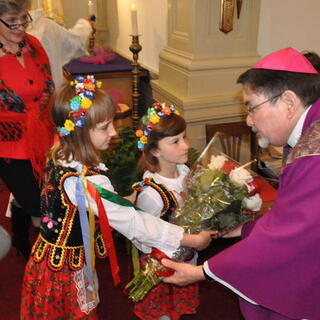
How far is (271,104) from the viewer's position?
1314 mm

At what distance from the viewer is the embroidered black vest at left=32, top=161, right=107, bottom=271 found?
1619 mm

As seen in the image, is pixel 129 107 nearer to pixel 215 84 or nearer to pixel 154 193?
pixel 215 84

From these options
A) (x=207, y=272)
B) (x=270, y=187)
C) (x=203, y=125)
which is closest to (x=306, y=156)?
(x=207, y=272)

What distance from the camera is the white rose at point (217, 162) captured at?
1646mm

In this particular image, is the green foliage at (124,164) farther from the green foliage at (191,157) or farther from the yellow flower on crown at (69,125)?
the yellow flower on crown at (69,125)

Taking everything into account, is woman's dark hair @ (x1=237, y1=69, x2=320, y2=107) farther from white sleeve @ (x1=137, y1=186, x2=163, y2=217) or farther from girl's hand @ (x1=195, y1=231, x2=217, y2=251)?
white sleeve @ (x1=137, y1=186, x2=163, y2=217)

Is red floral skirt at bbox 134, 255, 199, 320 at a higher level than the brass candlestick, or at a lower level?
lower

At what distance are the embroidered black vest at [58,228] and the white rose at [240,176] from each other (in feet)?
1.94

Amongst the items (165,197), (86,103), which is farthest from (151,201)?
(86,103)

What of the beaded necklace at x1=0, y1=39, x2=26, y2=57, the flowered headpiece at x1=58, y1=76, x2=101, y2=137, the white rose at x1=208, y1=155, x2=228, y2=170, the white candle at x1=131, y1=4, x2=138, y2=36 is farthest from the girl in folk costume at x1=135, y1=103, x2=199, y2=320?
the white candle at x1=131, y1=4, x2=138, y2=36

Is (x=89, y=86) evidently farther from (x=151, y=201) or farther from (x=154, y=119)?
(x=151, y=201)

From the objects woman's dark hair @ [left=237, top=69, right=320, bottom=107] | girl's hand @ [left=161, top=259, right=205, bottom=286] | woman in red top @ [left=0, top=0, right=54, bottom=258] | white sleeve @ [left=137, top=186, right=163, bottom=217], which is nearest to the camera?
woman's dark hair @ [left=237, top=69, right=320, bottom=107]

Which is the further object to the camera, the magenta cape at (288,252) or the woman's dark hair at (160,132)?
the woman's dark hair at (160,132)

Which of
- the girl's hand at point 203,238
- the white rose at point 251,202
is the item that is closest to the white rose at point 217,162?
the white rose at point 251,202
